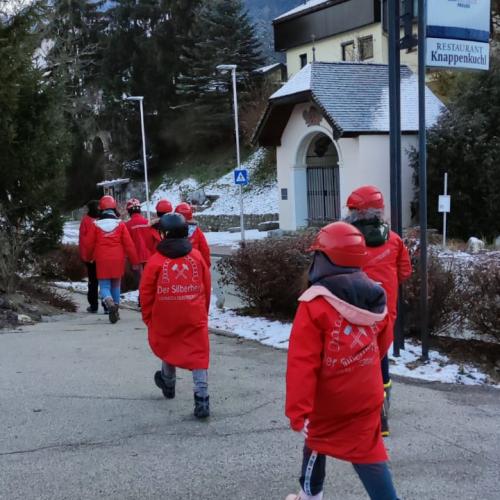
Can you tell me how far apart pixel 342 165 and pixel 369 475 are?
70.4ft

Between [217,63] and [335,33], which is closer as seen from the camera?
[335,33]

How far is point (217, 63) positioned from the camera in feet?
143

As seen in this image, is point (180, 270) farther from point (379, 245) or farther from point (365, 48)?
point (365, 48)

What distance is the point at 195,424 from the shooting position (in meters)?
4.75

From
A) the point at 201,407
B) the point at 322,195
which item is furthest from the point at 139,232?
the point at 322,195

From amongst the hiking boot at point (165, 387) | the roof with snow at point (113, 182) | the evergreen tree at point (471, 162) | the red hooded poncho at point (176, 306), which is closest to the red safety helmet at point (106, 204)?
the hiking boot at point (165, 387)

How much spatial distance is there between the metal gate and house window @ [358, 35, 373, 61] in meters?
13.5

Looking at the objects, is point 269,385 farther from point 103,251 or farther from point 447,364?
point 103,251

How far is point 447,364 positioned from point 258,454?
9.30 feet

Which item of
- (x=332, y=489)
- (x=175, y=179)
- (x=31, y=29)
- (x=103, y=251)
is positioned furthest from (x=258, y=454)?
(x=175, y=179)

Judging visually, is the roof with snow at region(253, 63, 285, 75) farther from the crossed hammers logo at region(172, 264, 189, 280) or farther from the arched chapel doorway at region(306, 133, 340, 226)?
the crossed hammers logo at region(172, 264, 189, 280)

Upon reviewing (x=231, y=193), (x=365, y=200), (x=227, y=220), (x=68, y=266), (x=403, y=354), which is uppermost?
(x=365, y=200)

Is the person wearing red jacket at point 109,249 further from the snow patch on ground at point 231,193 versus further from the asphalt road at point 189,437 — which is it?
the snow patch on ground at point 231,193

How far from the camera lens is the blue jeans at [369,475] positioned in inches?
115
